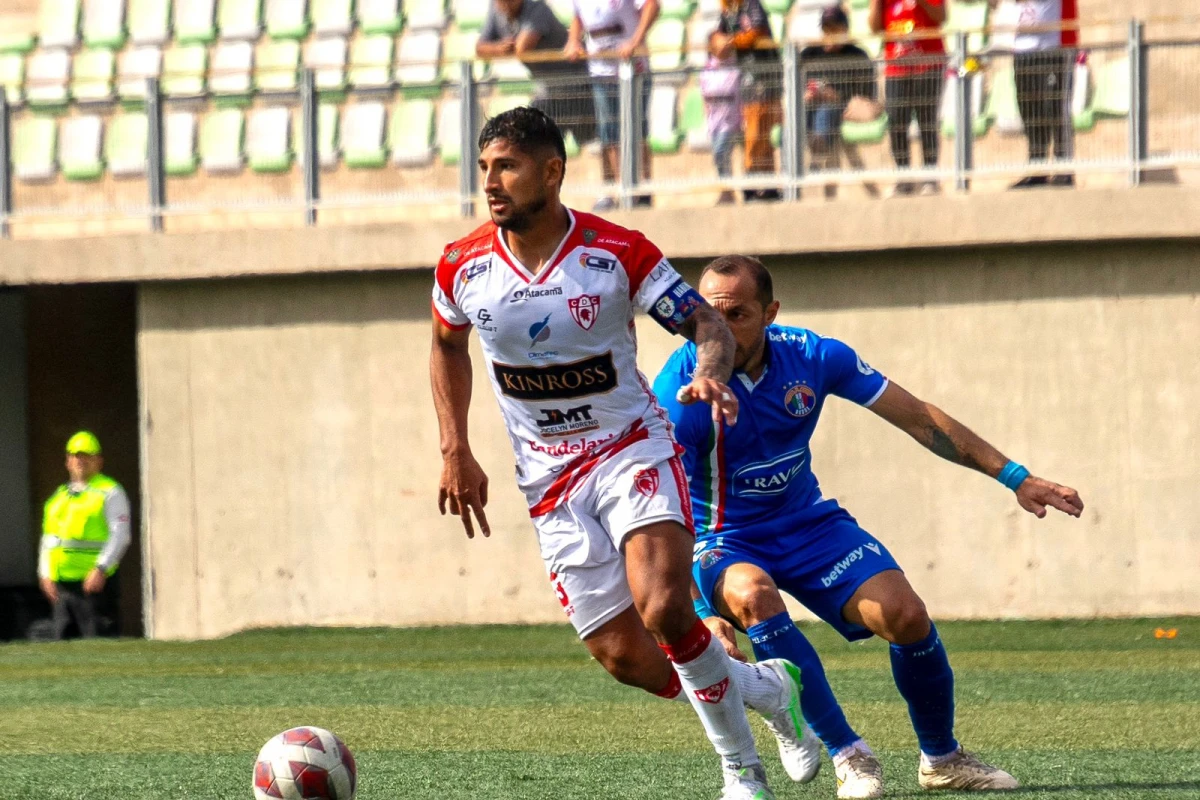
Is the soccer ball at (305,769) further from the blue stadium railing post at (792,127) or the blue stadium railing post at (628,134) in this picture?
the blue stadium railing post at (628,134)

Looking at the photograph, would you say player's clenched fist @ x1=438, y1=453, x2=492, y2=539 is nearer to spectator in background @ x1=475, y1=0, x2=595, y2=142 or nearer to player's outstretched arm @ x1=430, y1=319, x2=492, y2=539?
player's outstretched arm @ x1=430, y1=319, x2=492, y2=539

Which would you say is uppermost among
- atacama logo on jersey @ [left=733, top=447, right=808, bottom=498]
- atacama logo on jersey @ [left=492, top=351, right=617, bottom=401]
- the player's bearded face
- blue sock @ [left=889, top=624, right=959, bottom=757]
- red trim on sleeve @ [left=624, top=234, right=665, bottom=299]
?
the player's bearded face

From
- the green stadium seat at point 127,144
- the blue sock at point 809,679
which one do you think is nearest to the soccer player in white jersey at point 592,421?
the blue sock at point 809,679

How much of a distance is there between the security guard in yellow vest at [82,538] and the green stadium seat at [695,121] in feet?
18.7

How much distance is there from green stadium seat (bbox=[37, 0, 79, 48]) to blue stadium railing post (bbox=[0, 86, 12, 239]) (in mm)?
5245

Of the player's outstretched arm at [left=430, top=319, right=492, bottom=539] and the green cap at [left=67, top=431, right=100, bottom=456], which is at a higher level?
the player's outstretched arm at [left=430, top=319, right=492, bottom=539]

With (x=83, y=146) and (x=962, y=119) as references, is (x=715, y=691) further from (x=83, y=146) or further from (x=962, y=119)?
(x=83, y=146)

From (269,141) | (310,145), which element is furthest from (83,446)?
(310,145)

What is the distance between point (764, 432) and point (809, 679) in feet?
2.91

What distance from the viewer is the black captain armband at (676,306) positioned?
607cm

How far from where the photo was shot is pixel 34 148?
15711 mm

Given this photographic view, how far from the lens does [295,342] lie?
15.8m

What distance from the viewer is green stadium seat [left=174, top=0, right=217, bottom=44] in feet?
66.7

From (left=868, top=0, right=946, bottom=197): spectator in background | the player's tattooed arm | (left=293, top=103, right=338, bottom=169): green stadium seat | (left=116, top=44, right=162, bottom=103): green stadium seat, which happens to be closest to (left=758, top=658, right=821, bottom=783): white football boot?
the player's tattooed arm
